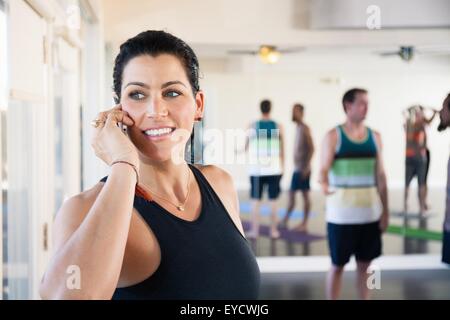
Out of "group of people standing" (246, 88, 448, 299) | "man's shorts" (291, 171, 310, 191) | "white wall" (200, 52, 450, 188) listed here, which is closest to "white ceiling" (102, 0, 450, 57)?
"group of people standing" (246, 88, 448, 299)

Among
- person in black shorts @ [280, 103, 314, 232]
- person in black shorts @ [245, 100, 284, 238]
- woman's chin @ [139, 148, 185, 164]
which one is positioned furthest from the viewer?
person in black shorts @ [280, 103, 314, 232]

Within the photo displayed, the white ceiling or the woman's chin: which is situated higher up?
the white ceiling

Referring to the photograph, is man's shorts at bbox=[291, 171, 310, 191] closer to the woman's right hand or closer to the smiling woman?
the smiling woman

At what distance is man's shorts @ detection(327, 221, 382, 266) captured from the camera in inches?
73.0

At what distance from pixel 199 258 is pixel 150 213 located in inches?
2.9

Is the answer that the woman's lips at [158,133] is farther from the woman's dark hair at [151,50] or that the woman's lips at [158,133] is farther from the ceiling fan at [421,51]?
the ceiling fan at [421,51]

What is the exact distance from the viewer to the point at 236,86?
2891mm

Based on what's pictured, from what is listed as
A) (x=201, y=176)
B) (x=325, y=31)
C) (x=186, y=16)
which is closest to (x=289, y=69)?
(x=325, y=31)

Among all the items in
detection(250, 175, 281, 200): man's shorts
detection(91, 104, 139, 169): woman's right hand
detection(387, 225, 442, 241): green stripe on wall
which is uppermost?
detection(91, 104, 139, 169): woman's right hand

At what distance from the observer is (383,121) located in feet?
10.1

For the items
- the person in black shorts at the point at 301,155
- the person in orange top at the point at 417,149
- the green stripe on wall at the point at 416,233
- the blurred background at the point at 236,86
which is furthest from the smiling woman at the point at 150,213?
the green stripe on wall at the point at 416,233
